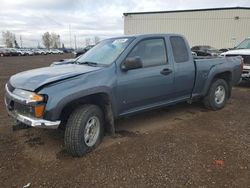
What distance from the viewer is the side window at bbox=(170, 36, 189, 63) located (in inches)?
225

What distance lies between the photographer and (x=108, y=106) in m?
4.56

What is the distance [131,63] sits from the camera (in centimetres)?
459

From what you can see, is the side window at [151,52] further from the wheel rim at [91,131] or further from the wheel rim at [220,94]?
the wheel rim at [220,94]

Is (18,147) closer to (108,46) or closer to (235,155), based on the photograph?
(108,46)

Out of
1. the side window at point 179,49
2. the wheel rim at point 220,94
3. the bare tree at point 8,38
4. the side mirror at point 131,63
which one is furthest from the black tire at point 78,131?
the bare tree at point 8,38

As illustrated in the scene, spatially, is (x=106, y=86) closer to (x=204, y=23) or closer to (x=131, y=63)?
(x=131, y=63)

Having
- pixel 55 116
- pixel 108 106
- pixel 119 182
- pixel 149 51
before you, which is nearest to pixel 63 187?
pixel 119 182

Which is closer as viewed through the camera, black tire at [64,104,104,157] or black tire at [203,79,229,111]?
black tire at [64,104,104,157]

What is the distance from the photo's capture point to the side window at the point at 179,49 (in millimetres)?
5707

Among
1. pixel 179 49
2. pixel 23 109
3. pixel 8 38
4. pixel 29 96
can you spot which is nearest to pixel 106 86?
pixel 29 96

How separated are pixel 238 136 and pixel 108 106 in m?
2.43

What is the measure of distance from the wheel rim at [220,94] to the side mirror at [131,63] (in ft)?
9.82

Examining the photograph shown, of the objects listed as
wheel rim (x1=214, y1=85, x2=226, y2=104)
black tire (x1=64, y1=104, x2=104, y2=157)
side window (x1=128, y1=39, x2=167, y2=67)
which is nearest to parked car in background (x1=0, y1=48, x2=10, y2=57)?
wheel rim (x1=214, y1=85, x2=226, y2=104)

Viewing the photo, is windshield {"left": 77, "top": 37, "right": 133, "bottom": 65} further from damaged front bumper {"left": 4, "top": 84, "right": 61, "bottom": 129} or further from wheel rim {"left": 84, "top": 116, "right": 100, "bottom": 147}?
damaged front bumper {"left": 4, "top": 84, "right": 61, "bottom": 129}
